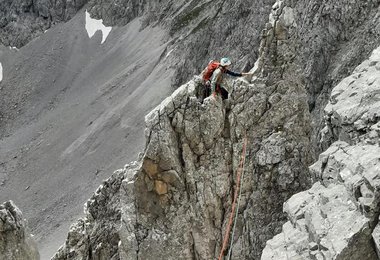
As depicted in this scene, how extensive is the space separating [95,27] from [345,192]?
370 feet

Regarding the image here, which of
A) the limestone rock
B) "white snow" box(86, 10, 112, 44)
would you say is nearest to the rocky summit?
the limestone rock

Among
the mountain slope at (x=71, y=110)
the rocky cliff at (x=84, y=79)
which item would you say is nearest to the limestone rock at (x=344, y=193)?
the rocky cliff at (x=84, y=79)

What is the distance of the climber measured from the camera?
21.7 metres

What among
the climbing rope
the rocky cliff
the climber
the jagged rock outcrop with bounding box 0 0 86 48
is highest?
the jagged rock outcrop with bounding box 0 0 86 48

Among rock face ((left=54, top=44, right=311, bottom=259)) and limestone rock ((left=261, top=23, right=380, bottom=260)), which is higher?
limestone rock ((left=261, top=23, right=380, bottom=260))

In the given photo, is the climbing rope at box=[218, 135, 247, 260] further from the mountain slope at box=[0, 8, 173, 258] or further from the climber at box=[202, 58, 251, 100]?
the mountain slope at box=[0, 8, 173, 258]

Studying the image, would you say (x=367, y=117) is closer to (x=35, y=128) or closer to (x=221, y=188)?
(x=221, y=188)

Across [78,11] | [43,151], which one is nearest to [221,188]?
[43,151]

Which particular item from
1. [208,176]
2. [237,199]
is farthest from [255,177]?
[208,176]

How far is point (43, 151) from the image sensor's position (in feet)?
276

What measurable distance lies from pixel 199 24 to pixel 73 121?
101 feet

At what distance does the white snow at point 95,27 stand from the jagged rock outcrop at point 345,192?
341 feet

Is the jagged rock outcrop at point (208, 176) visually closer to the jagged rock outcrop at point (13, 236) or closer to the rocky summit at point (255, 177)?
the rocky summit at point (255, 177)

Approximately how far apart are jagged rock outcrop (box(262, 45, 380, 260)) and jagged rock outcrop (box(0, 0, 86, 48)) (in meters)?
118
